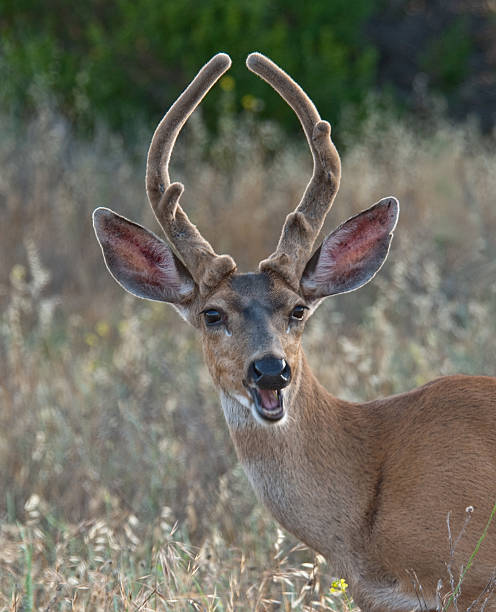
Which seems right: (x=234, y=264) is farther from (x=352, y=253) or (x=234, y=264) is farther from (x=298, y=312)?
(x=352, y=253)

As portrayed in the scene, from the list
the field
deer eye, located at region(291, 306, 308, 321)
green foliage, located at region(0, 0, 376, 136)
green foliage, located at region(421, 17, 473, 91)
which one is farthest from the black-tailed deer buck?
→ green foliage, located at region(421, 17, 473, 91)

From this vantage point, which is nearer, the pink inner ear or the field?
the pink inner ear

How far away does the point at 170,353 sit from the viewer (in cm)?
713

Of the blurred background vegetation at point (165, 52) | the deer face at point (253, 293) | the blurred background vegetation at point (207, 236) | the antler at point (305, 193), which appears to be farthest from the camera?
the blurred background vegetation at point (165, 52)

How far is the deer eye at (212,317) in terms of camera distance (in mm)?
3865

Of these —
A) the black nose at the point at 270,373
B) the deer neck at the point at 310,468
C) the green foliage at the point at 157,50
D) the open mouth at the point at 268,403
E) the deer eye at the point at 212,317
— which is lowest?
the deer neck at the point at 310,468

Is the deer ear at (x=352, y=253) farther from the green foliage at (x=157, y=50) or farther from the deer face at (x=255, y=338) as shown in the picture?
the green foliage at (x=157, y=50)

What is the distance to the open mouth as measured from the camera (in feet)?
11.7

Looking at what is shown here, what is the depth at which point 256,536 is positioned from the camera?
472 cm

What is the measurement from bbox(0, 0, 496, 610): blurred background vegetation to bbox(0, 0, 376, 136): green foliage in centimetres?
3

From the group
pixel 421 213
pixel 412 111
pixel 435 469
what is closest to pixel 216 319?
pixel 435 469

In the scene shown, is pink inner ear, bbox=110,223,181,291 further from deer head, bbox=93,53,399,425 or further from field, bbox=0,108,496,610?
field, bbox=0,108,496,610

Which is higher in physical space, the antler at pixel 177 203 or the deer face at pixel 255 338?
the antler at pixel 177 203

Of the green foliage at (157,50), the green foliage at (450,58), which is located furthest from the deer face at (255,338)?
the green foliage at (450,58)
